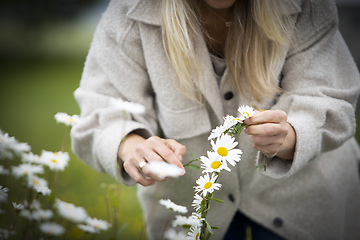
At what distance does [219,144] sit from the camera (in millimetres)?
445

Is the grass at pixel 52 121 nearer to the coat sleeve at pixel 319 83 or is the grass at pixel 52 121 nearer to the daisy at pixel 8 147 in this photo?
the daisy at pixel 8 147

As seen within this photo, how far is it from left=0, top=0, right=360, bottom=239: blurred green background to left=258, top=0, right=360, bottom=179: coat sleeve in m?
0.60

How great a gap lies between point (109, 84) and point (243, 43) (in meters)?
0.46

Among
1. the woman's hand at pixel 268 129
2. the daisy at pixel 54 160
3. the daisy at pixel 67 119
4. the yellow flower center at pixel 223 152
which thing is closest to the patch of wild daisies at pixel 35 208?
the daisy at pixel 54 160

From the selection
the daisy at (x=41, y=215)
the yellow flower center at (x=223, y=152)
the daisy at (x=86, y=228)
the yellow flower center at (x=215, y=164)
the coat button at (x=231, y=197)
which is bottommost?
the coat button at (x=231, y=197)

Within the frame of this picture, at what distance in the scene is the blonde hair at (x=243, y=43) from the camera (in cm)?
70

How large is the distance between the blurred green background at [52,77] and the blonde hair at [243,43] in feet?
1.39

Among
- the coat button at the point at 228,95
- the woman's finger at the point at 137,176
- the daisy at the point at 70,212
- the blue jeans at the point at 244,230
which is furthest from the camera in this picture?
the blue jeans at the point at 244,230

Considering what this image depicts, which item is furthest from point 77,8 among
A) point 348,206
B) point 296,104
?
point 348,206

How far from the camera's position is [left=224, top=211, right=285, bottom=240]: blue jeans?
0.93 metres

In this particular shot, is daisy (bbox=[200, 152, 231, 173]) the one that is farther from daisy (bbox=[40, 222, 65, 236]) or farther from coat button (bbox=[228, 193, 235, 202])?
coat button (bbox=[228, 193, 235, 202])

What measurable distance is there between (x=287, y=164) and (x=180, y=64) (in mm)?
409

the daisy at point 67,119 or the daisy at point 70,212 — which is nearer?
the daisy at point 70,212

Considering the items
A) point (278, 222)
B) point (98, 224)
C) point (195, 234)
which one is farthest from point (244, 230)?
point (98, 224)
